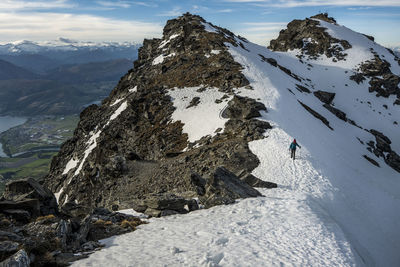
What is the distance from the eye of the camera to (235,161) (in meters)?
28.7

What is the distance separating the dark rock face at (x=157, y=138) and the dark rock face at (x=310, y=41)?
163 ft

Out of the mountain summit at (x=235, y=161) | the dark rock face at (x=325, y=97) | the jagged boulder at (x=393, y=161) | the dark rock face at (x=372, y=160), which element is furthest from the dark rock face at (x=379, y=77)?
the dark rock face at (x=372, y=160)

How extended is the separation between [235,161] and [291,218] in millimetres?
11300

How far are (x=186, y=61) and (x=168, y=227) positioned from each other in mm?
49260

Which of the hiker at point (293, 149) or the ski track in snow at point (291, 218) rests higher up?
the hiker at point (293, 149)

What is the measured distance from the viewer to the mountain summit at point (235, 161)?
1619cm

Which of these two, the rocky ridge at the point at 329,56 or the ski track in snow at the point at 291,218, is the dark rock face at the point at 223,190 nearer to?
the ski track in snow at the point at 291,218

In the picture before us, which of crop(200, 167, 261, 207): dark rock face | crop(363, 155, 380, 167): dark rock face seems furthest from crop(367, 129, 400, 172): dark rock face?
crop(200, 167, 261, 207): dark rock face

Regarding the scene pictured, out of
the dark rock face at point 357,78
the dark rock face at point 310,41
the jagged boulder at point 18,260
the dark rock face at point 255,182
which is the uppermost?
the dark rock face at point 310,41

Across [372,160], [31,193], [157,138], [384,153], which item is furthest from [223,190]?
[384,153]

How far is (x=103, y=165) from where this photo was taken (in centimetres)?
4047

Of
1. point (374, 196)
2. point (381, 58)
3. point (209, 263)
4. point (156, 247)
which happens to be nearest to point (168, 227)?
point (156, 247)

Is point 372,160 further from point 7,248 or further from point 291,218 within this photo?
point 7,248

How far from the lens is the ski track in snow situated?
13633mm
